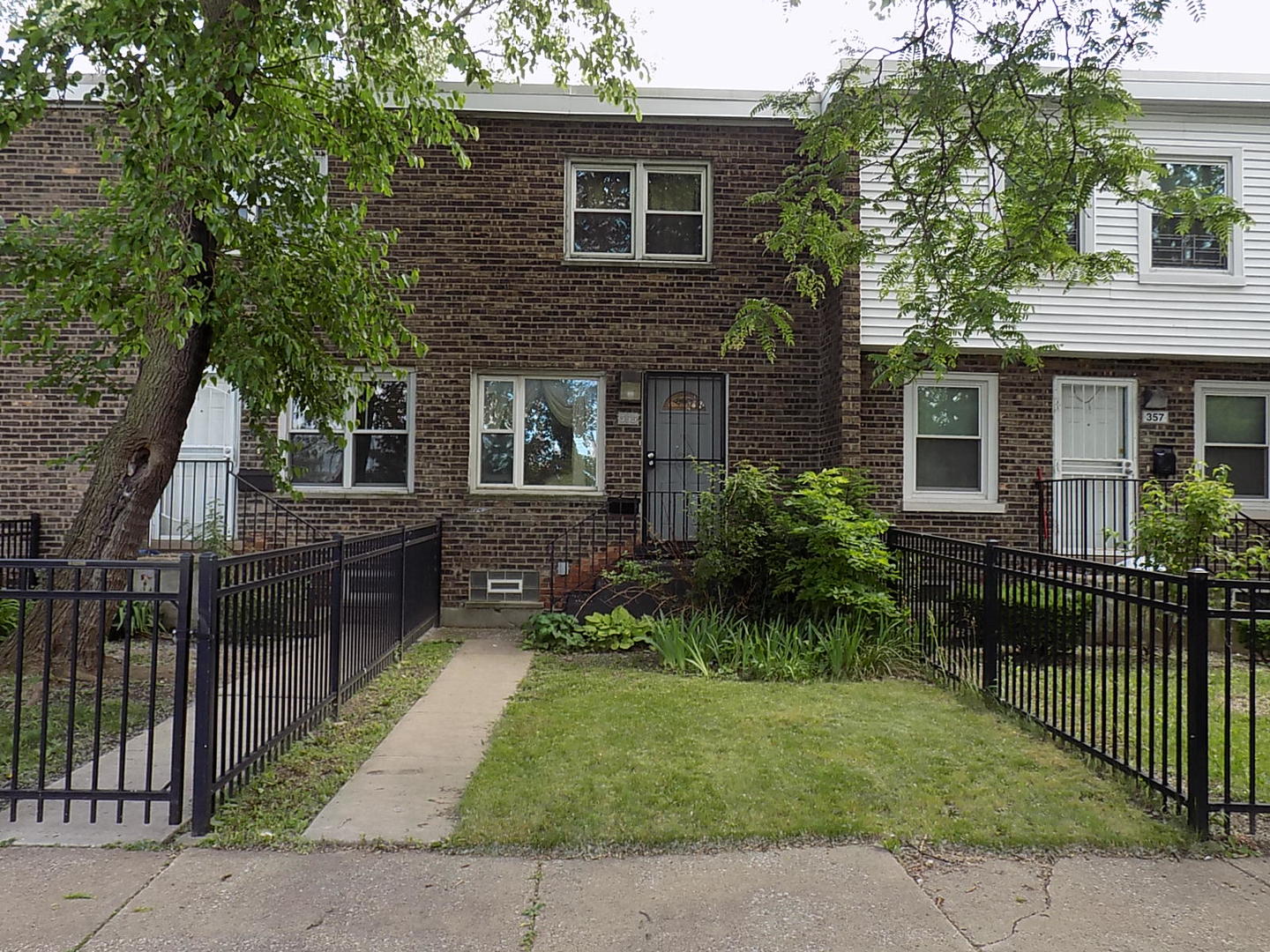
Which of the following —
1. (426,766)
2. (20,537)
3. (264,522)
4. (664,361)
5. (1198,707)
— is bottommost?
(426,766)

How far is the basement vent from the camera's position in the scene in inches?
419

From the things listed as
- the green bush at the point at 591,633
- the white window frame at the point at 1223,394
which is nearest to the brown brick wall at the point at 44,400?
the green bush at the point at 591,633

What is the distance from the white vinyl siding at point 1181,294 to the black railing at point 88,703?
28.6 feet

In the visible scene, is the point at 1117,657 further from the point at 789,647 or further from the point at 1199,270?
the point at 1199,270

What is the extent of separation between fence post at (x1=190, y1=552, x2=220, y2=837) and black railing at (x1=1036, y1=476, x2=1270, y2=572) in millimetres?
9348

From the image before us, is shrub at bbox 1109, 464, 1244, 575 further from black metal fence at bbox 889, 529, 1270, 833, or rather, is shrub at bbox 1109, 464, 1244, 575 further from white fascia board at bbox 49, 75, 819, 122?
white fascia board at bbox 49, 75, 819, 122

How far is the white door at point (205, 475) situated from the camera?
34.5 feet

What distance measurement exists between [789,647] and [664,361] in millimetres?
4329

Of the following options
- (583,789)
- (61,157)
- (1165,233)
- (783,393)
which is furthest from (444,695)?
(1165,233)

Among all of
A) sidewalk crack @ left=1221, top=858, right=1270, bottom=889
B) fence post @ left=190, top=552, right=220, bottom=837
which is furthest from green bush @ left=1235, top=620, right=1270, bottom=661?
fence post @ left=190, top=552, right=220, bottom=837

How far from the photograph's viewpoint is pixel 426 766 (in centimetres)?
502

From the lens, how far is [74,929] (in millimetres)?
3076

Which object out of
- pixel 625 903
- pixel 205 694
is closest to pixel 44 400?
pixel 205 694

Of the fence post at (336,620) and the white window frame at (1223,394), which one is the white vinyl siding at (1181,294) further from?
the fence post at (336,620)
